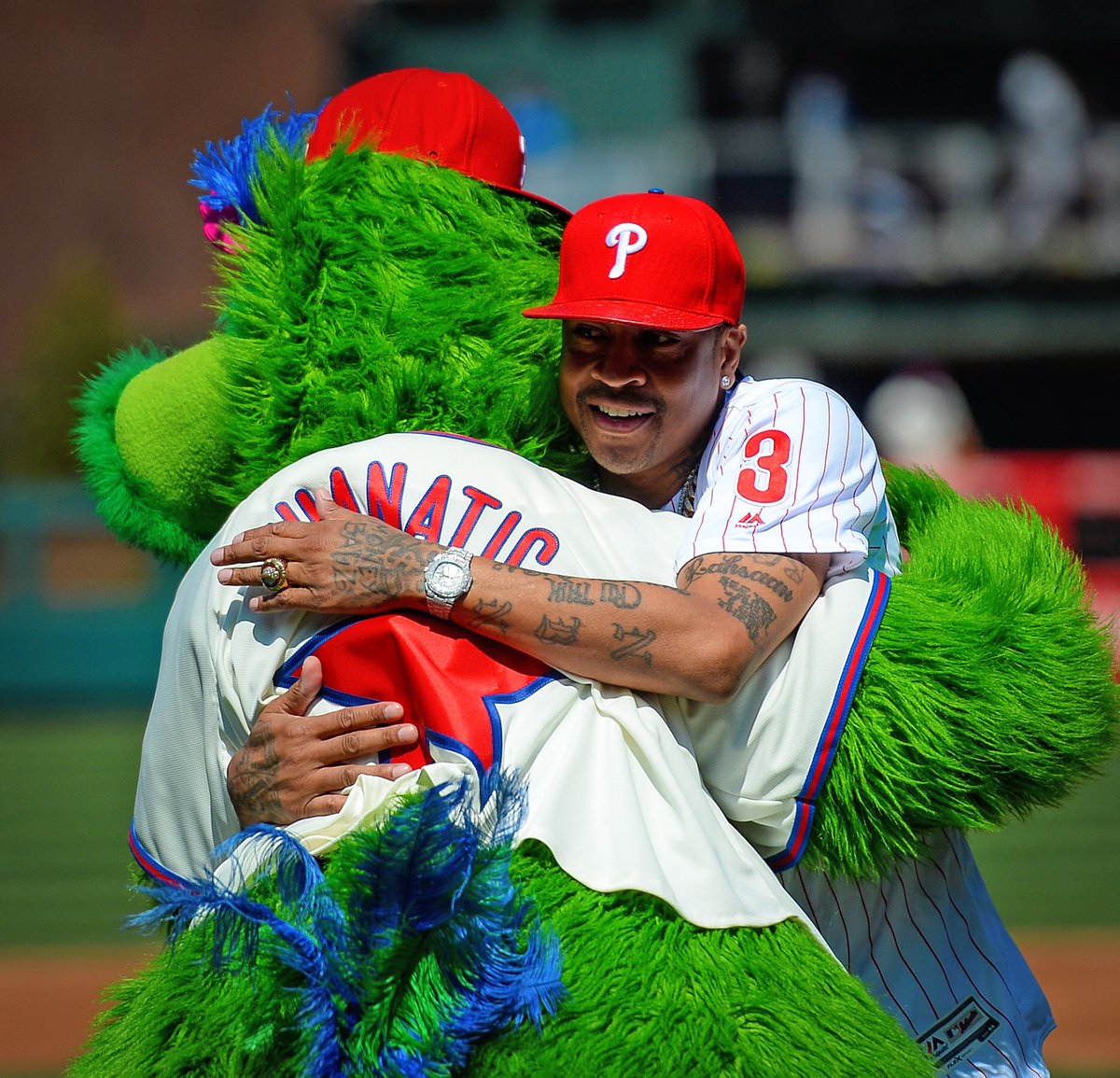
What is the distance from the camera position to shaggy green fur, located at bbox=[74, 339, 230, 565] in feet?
8.08

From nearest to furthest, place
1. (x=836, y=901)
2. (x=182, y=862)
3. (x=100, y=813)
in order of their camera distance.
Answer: (x=182, y=862)
(x=836, y=901)
(x=100, y=813)

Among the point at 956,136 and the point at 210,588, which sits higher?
the point at 956,136

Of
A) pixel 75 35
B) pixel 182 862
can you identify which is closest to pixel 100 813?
pixel 182 862

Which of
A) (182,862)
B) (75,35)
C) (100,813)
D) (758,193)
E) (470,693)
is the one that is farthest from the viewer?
(75,35)

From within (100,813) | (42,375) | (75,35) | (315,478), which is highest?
(75,35)

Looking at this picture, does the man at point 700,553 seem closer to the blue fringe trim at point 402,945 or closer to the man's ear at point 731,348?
the man's ear at point 731,348

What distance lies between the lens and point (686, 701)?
83.2 inches

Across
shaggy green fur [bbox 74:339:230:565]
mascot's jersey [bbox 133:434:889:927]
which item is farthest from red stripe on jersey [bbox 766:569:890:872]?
shaggy green fur [bbox 74:339:230:565]

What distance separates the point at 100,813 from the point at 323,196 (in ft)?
25.8

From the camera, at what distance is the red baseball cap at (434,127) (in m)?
2.49

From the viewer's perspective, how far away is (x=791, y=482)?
85.2 inches

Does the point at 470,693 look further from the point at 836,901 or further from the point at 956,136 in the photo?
the point at 956,136

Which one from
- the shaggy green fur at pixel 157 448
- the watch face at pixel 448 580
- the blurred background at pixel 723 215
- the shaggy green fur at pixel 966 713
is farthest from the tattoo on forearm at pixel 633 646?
the blurred background at pixel 723 215

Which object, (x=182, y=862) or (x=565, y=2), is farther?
(x=565, y=2)
